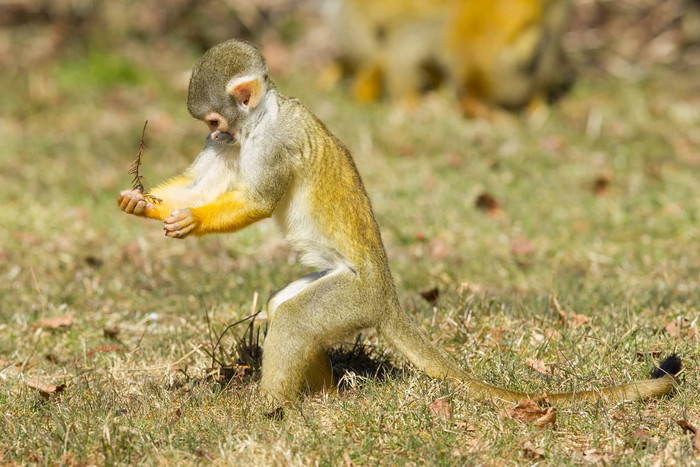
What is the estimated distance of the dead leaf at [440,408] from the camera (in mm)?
2893

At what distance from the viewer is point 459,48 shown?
7.98m

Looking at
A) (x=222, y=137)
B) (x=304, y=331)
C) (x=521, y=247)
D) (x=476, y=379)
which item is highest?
(x=222, y=137)

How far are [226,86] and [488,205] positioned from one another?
3.57 metres

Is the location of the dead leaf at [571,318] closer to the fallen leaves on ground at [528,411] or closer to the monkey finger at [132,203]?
the fallen leaves on ground at [528,411]

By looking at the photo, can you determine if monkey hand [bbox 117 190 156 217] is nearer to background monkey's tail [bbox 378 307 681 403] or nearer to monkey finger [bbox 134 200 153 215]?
monkey finger [bbox 134 200 153 215]

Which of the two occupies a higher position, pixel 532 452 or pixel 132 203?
pixel 132 203

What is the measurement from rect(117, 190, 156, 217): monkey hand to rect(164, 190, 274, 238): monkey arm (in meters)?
0.14

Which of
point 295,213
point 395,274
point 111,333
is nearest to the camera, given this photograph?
point 295,213

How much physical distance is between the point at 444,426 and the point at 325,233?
767mm

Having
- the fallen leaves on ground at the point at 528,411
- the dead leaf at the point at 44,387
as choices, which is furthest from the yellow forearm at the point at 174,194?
the fallen leaves on ground at the point at 528,411

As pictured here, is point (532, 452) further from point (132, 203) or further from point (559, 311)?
point (132, 203)

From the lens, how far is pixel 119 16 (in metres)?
10.7

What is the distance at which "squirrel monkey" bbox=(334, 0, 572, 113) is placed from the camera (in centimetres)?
786

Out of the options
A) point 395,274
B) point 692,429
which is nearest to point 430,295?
point 395,274
